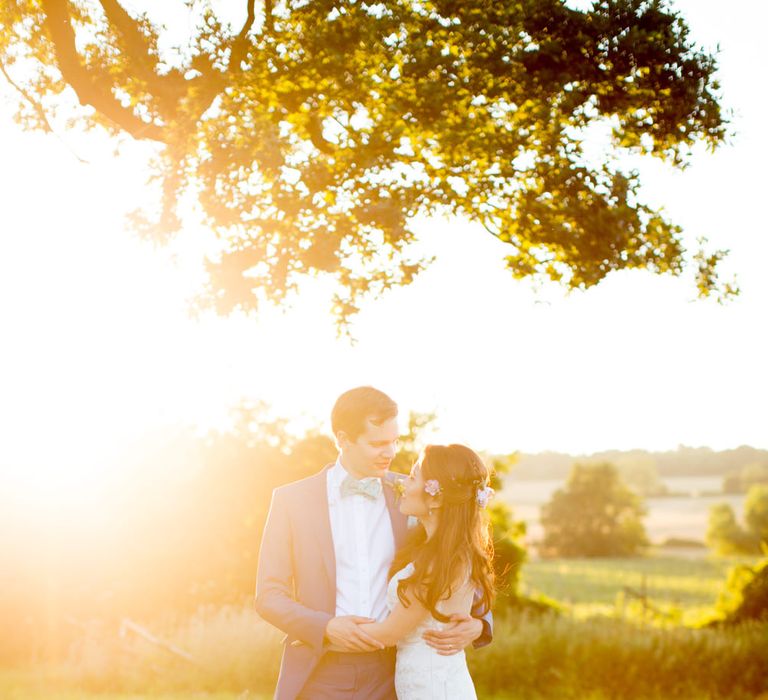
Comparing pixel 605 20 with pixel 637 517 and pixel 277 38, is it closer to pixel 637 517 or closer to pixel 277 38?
pixel 277 38

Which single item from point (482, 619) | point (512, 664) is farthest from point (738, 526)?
point (482, 619)

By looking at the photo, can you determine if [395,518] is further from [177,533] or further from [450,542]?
[177,533]

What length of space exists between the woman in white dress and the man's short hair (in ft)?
1.00

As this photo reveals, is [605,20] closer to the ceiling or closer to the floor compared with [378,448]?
closer to the ceiling

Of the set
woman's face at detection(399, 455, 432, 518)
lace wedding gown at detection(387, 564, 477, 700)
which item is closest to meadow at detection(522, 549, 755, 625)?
lace wedding gown at detection(387, 564, 477, 700)

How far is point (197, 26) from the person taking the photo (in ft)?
33.8

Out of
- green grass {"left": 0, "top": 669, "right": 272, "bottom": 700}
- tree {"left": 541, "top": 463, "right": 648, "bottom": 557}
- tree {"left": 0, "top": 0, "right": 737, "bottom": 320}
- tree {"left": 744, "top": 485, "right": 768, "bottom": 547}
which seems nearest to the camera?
tree {"left": 0, "top": 0, "right": 737, "bottom": 320}

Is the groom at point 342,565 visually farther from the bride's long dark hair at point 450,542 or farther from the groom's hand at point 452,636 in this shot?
the bride's long dark hair at point 450,542

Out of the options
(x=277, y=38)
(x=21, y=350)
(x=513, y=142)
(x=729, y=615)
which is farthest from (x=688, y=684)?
(x=21, y=350)

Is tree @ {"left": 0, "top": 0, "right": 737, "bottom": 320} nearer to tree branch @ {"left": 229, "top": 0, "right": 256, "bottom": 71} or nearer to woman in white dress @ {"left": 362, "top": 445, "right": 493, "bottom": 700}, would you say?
tree branch @ {"left": 229, "top": 0, "right": 256, "bottom": 71}

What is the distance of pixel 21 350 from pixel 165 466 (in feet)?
12.5

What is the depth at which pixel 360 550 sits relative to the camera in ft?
18.2

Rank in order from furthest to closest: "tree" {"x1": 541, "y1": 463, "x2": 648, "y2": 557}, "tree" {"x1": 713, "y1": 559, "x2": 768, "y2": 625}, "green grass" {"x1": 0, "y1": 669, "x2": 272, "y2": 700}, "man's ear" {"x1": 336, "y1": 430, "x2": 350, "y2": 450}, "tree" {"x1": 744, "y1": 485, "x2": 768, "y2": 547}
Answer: "tree" {"x1": 541, "y1": 463, "x2": 648, "y2": 557}
"tree" {"x1": 744, "y1": 485, "x2": 768, "y2": 547}
"tree" {"x1": 713, "y1": 559, "x2": 768, "y2": 625}
"green grass" {"x1": 0, "y1": 669, "x2": 272, "y2": 700}
"man's ear" {"x1": 336, "y1": 430, "x2": 350, "y2": 450}

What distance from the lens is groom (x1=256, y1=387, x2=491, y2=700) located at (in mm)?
5383
